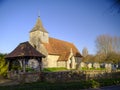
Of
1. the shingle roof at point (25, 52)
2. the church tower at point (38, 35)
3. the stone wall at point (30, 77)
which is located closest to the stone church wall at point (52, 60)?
the church tower at point (38, 35)

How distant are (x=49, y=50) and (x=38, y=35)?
502 cm

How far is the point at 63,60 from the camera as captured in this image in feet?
159

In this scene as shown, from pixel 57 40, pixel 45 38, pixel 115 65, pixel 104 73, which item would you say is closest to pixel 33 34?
pixel 45 38

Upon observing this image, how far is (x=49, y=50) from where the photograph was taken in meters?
47.4

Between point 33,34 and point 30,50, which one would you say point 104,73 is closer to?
point 30,50

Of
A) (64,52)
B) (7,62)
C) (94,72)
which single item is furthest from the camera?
(64,52)

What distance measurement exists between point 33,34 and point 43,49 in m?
5.61

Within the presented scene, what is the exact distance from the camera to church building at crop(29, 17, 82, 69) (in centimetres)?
4719

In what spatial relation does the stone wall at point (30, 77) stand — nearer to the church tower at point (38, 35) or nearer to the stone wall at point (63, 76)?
the stone wall at point (63, 76)

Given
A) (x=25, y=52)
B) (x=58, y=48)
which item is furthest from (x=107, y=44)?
(x=25, y=52)

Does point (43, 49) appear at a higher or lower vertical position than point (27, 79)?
higher

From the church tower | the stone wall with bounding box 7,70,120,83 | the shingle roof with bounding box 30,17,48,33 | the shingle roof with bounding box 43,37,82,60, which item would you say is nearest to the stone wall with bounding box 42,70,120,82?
the stone wall with bounding box 7,70,120,83

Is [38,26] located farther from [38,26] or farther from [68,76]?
[68,76]

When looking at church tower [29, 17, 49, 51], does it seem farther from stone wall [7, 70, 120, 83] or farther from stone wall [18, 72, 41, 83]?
stone wall [18, 72, 41, 83]
